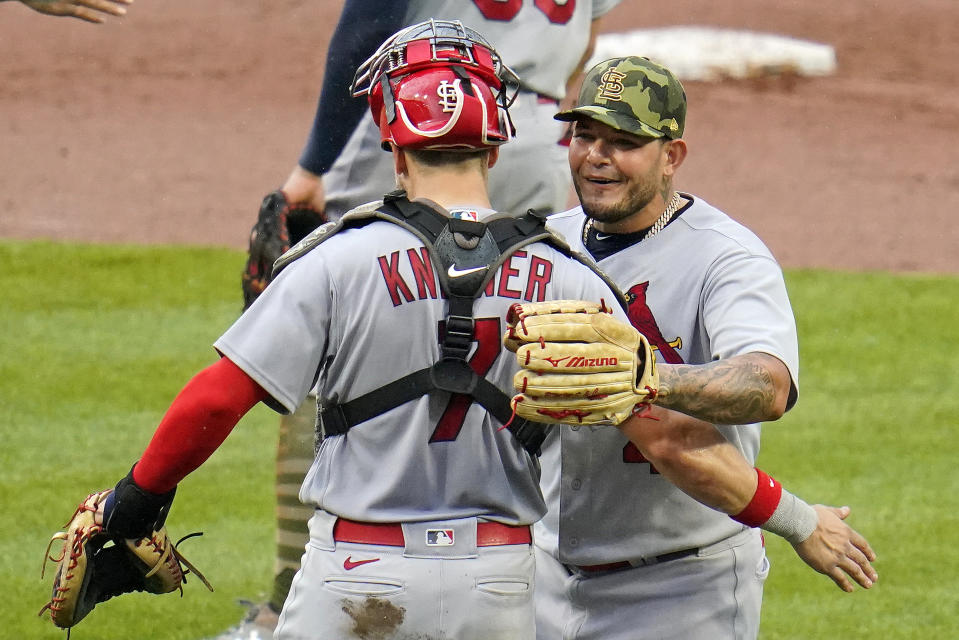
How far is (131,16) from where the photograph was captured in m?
17.2

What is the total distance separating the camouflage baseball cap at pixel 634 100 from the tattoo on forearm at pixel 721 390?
0.75 metres

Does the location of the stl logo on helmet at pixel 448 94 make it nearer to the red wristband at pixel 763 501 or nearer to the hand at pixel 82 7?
the red wristband at pixel 763 501

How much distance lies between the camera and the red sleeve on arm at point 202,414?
2762mm

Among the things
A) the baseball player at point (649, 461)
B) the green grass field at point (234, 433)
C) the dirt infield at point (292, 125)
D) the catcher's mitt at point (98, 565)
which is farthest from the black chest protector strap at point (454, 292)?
the dirt infield at point (292, 125)

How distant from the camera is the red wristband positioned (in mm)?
3209

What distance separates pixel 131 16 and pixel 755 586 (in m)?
15.0

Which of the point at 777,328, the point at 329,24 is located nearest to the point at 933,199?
the point at 329,24

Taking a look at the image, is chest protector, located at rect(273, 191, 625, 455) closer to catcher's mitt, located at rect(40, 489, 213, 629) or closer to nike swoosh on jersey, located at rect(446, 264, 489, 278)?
nike swoosh on jersey, located at rect(446, 264, 489, 278)

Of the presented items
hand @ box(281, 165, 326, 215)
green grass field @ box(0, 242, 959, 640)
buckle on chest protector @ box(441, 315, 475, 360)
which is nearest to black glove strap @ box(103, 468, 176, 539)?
buckle on chest protector @ box(441, 315, 475, 360)

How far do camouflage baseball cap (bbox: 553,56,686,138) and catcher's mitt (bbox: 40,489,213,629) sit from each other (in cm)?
138

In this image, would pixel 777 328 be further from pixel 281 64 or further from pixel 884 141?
pixel 281 64

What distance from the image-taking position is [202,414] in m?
2.76

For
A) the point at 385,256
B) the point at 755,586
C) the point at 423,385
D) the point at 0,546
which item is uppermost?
the point at 385,256

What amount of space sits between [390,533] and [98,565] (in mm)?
680
